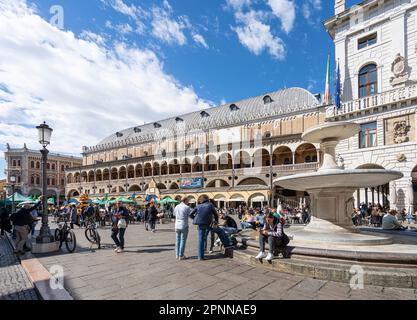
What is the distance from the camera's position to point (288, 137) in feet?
99.8

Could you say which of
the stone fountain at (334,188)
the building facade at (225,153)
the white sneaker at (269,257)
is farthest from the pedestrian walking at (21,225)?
the building facade at (225,153)

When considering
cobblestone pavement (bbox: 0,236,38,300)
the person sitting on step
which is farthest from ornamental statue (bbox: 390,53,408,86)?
cobblestone pavement (bbox: 0,236,38,300)

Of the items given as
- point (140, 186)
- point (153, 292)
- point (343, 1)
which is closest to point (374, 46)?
point (343, 1)

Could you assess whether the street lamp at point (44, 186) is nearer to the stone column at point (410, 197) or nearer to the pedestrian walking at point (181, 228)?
→ the pedestrian walking at point (181, 228)

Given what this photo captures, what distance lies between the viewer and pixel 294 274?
4828mm

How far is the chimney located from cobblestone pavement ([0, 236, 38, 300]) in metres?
28.2

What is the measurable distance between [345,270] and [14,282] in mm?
6659

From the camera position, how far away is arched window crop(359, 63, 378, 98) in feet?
64.7

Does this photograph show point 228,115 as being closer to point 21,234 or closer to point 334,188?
point 334,188

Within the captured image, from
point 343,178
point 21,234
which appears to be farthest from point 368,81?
point 21,234

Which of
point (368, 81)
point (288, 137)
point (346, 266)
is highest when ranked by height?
point (368, 81)
